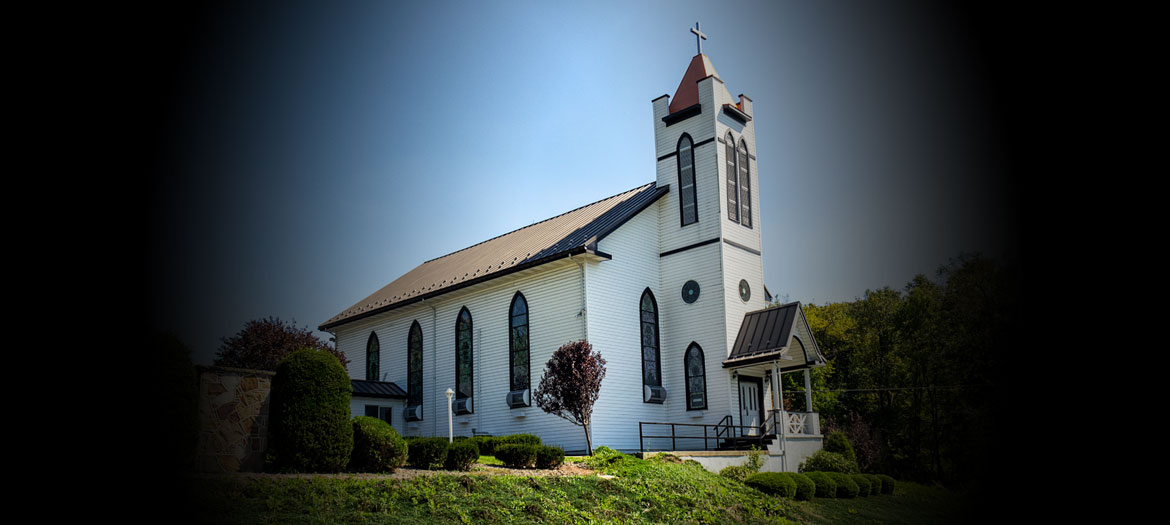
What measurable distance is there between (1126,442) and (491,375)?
2292 cm

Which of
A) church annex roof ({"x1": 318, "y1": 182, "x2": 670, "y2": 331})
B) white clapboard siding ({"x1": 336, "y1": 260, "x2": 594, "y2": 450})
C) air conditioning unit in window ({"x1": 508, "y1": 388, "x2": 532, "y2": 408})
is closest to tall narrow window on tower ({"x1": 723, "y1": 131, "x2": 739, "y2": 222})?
church annex roof ({"x1": 318, "y1": 182, "x2": 670, "y2": 331})

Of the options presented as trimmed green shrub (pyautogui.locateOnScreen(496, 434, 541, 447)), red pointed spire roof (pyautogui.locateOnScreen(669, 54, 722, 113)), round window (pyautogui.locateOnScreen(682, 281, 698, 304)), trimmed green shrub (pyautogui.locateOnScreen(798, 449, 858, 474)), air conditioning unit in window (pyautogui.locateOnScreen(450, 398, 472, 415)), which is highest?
red pointed spire roof (pyautogui.locateOnScreen(669, 54, 722, 113))

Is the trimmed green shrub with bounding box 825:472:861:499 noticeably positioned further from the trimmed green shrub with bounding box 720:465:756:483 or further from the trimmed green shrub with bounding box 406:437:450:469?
the trimmed green shrub with bounding box 406:437:450:469

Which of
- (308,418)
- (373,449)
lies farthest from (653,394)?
(308,418)

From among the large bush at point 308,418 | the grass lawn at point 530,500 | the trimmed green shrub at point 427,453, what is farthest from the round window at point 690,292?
the large bush at point 308,418

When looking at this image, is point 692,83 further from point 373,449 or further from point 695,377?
point 373,449

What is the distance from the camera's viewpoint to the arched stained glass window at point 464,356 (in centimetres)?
2730

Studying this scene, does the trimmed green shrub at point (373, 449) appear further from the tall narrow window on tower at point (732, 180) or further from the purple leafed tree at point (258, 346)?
the purple leafed tree at point (258, 346)

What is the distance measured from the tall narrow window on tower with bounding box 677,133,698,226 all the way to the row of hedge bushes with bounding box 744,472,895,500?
906 centimetres

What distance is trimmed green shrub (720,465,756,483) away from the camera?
1911 cm

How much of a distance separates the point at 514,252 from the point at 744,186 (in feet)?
27.1

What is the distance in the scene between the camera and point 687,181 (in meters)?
26.0

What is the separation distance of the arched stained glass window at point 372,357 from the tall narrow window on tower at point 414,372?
91.7 inches

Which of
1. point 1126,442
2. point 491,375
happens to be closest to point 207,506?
point 1126,442
